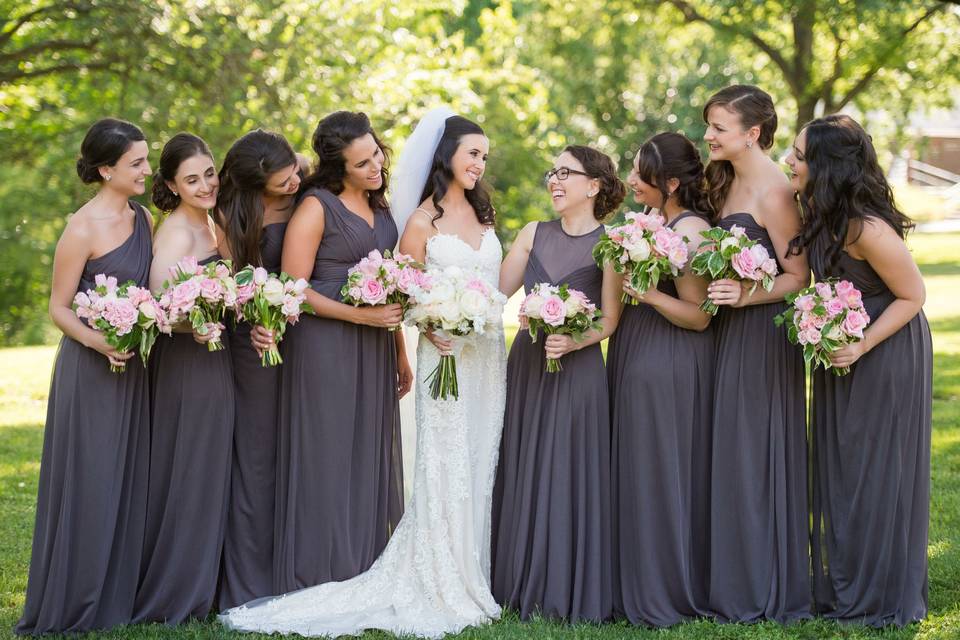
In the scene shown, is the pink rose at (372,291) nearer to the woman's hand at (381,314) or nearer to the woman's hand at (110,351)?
the woman's hand at (381,314)

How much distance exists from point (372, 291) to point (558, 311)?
100 cm

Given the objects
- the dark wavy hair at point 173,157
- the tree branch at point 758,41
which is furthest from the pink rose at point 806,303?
the tree branch at point 758,41

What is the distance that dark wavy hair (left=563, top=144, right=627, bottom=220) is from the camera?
240 inches

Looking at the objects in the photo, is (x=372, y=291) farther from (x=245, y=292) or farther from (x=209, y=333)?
(x=209, y=333)

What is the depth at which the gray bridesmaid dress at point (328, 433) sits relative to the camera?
603cm

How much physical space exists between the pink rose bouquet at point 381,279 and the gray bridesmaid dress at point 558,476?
0.76 metres

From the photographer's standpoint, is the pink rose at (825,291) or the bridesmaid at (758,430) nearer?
the pink rose at (825,291)

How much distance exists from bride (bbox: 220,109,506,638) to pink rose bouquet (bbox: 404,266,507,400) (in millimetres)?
249

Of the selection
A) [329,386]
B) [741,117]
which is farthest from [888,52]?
[329,386]

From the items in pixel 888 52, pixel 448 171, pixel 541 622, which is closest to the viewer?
pixel 541 622

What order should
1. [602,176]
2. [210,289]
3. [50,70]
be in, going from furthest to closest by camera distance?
[50,70]
[602,176]
[210,289]

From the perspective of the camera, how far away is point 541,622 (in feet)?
18.9

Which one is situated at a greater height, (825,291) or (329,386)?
(825,291)

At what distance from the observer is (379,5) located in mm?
18500
